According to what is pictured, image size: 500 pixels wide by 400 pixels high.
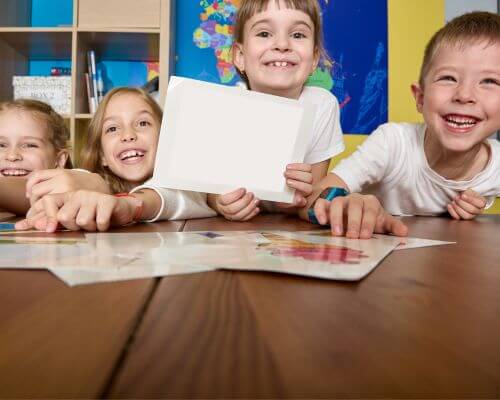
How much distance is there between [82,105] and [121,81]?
1.37 feet

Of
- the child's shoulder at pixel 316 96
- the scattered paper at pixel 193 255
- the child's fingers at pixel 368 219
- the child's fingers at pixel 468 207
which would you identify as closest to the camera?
the scattered paper at pixel 193 255

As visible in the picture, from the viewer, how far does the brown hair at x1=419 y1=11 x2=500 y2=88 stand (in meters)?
1.08

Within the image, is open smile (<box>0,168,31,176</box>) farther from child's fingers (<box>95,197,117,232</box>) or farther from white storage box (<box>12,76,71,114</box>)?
white storage box (<box>12,76,71,114</box>)

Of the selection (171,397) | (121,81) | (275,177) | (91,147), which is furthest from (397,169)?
(121,81)

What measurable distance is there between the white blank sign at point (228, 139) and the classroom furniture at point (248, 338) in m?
0.52

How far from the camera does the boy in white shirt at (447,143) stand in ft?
3.51

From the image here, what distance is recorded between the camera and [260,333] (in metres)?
0.20

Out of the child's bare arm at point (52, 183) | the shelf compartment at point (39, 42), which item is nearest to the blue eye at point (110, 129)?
the child's bare arm at point (52, 183)

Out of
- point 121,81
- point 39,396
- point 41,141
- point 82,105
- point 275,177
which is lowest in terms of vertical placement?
point 39,396

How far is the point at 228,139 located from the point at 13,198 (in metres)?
0.49

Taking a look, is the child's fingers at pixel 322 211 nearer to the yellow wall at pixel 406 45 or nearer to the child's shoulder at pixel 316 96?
the child's shoulder at pixel 316 96

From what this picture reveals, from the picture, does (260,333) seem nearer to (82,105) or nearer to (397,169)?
(397,169)

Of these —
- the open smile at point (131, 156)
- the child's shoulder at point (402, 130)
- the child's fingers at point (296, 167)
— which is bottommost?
the child's fingers at point (296, 167)

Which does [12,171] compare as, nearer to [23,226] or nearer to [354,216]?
[23,226]
